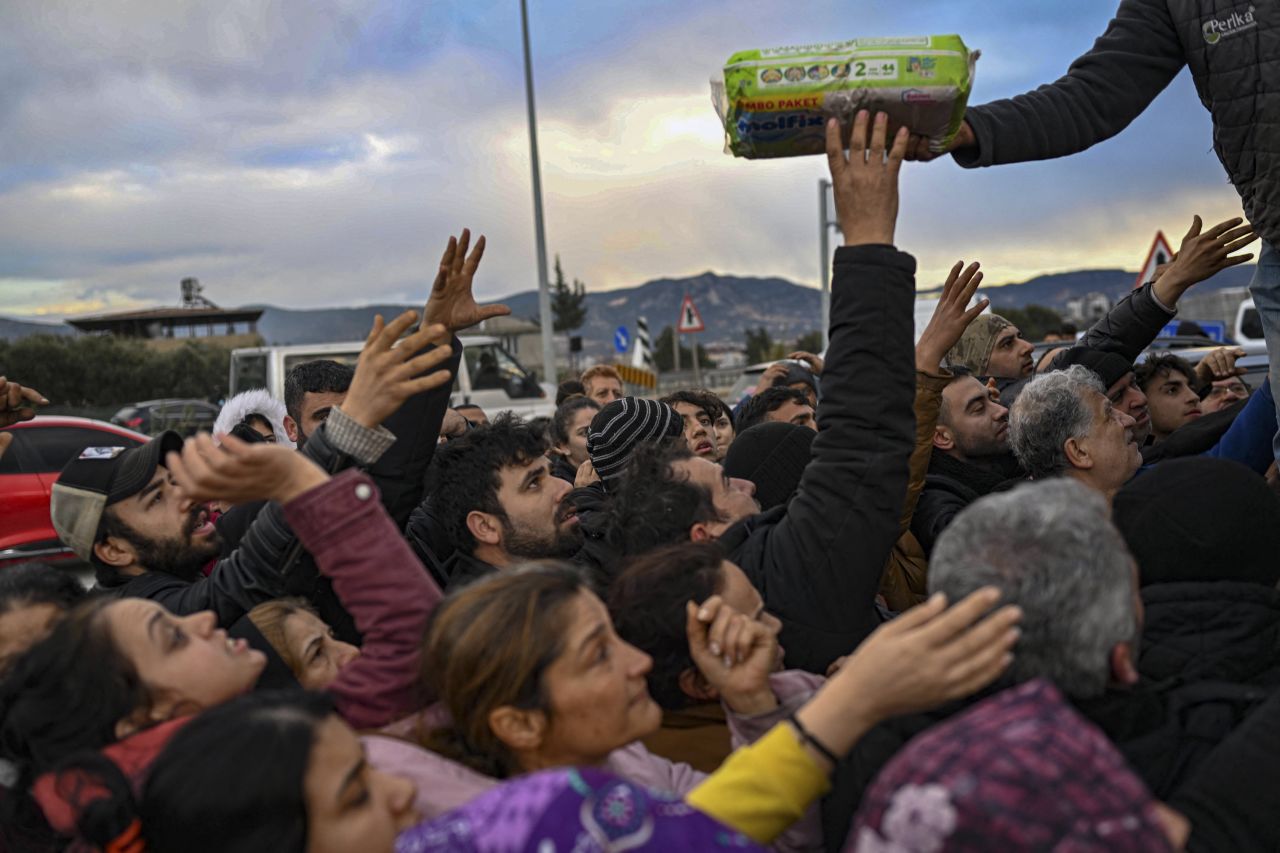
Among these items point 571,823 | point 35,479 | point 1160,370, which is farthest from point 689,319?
point 571,823

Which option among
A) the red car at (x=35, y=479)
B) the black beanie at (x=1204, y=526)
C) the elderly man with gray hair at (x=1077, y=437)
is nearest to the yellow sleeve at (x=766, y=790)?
the black beanie at (x=1204, y=526)

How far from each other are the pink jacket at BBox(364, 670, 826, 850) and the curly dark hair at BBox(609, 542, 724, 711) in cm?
19

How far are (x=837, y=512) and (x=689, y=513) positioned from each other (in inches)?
30.4

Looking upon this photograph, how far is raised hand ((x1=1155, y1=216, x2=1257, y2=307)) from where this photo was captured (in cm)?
347

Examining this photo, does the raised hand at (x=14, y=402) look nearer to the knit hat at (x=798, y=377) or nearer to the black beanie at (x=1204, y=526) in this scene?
the black beanie at (x=1204, y=526)

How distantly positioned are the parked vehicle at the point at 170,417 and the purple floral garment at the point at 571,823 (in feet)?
73.0

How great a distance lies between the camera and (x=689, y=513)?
2.88m

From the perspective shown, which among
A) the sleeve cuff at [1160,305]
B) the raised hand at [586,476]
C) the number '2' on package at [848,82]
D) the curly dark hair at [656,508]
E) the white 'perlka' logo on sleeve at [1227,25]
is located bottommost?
the raised hand at [586,476]

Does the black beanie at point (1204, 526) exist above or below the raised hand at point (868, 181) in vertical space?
below

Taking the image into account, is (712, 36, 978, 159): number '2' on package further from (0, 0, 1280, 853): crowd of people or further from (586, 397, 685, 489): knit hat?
(586, 397, 685, 489): knit hat

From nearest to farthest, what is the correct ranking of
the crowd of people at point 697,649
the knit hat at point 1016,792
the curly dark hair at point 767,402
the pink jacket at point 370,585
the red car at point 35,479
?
the knit hat at point 1016,792
the crowd of people at point 697,649
the pink jacket at point 370,585
the curly dark hair at point 767,402
the red car at point 35,479

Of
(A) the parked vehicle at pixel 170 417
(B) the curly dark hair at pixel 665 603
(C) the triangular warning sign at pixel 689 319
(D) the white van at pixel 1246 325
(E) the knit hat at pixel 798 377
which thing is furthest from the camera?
(A) the parked vehicle at pixel 170 417

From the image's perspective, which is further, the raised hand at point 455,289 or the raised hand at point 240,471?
the raised hand at point 455,289

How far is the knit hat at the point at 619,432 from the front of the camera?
418 centimetres
